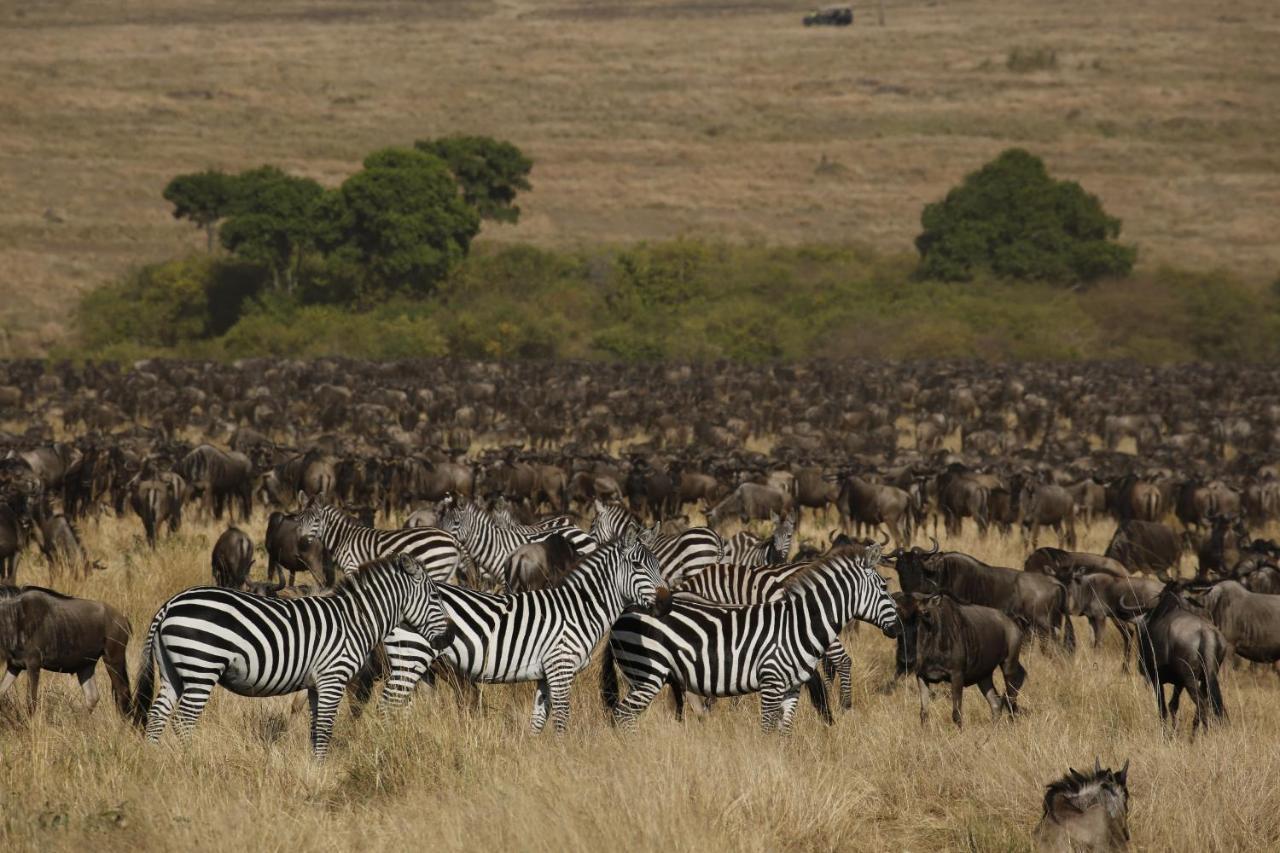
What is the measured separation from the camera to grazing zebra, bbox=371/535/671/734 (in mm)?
9523

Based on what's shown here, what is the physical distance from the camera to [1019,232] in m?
67.7

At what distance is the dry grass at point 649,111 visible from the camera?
3553 inches

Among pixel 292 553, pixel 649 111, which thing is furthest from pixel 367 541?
pixel 649 111

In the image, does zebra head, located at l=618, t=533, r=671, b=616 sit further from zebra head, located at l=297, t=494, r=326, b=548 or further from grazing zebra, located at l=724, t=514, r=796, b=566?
zebra head, located at l=297, t=494, r=326, b=548

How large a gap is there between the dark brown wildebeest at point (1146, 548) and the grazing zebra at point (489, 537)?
6.10 meters

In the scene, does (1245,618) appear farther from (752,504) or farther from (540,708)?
(752,504)

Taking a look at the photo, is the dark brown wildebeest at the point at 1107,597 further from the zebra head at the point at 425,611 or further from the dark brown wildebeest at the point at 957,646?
the zebra head at the point at 425,611

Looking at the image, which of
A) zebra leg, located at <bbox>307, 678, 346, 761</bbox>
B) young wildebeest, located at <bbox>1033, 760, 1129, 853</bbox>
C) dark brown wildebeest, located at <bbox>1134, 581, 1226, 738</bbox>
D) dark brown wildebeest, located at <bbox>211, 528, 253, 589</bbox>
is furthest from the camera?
dark brown wildebeest, located at <bbox>211, 528, 253, 589</bbox>

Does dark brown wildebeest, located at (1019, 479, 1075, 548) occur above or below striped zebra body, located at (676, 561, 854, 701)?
below

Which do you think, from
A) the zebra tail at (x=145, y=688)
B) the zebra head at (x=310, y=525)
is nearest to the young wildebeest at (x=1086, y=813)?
the zebra tail at (x=145, y=688)

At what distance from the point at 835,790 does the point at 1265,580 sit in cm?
645

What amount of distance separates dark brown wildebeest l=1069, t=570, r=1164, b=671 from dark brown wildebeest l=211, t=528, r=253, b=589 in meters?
7.38

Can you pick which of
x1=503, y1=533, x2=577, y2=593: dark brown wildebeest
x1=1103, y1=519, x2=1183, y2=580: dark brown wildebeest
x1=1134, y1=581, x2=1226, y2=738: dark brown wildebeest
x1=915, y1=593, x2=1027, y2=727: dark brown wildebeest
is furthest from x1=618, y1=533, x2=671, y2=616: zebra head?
x1=1103, y1=519, x2=1183, y2=580: dark brown wildebeest

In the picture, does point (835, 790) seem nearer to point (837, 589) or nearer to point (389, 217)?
point (837, 589)
